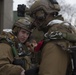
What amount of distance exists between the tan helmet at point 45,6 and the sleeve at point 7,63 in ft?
1.61

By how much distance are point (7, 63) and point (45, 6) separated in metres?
0.74

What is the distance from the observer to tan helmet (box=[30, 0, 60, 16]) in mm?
3344

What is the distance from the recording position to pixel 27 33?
4.01m

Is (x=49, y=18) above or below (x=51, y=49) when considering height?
above

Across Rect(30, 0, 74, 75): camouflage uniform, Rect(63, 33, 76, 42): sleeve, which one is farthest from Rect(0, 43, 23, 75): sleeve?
Rect(63, 33, 76, 42): sleeve

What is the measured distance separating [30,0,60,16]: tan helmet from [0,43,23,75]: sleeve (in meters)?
0.49

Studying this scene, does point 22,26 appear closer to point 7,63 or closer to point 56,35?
point 7,63

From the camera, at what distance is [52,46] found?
9.77ft

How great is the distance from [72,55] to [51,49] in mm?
225

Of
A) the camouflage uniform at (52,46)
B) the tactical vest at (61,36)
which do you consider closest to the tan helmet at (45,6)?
the camouflage uniform at (52,46)

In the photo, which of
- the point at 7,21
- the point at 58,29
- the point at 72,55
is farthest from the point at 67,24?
the point at 7,21

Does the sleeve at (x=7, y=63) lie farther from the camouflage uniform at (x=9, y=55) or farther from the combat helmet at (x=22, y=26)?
the combat helmet at (x=22, y=26)

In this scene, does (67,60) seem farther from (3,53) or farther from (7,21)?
(7,21)

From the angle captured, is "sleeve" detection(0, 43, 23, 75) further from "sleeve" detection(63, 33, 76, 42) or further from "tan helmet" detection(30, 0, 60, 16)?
"sleeve" detection(63, 33, 76, 42)
